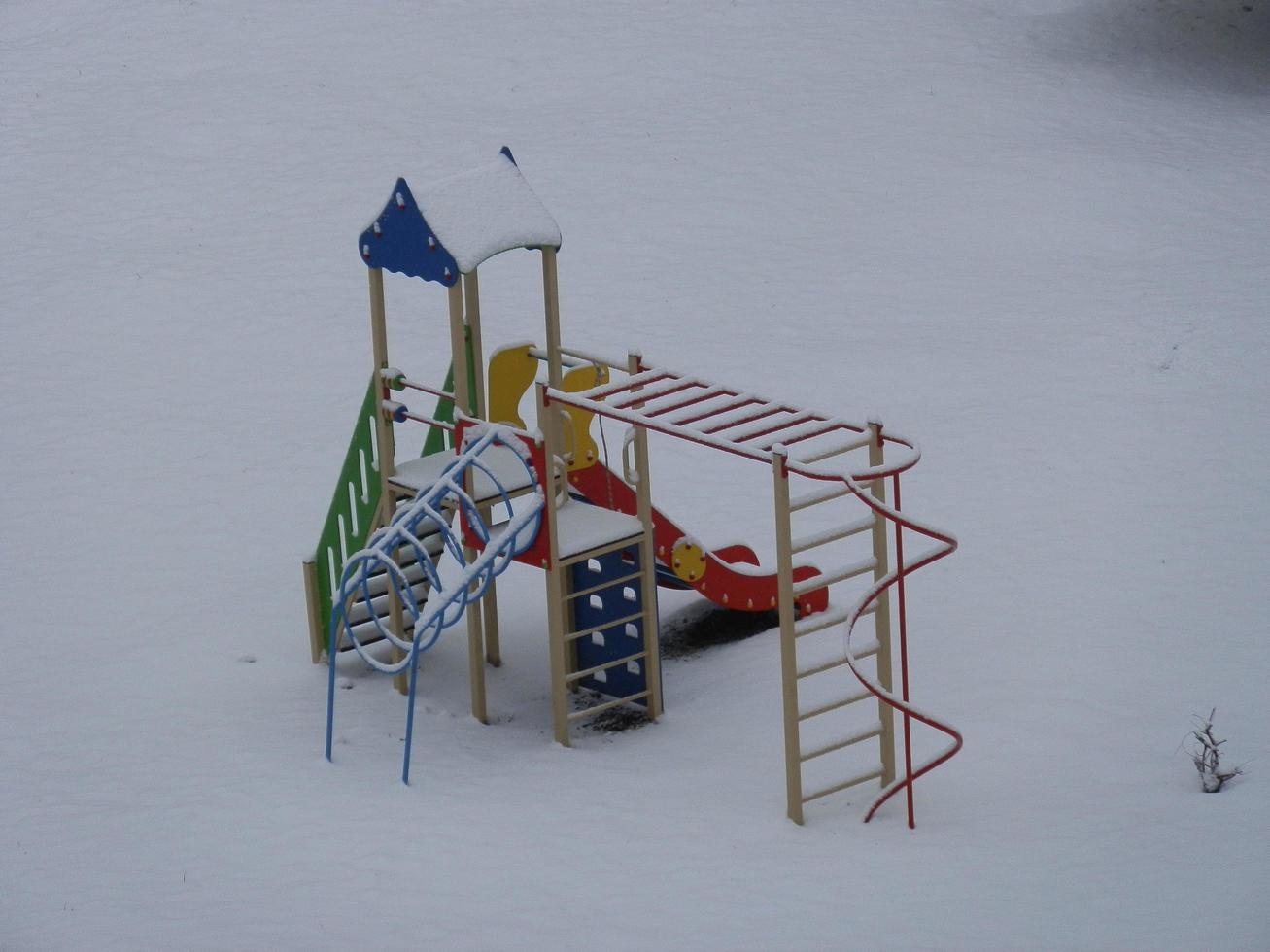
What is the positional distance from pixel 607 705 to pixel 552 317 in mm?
2426

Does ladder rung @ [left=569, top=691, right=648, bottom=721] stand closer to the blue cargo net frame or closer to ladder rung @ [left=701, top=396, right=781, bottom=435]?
the blue cargo net frame

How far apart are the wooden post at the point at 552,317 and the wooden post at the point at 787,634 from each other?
202 cm

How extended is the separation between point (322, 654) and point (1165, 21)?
16.8 m

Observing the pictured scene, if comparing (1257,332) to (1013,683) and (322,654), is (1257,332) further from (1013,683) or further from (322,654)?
(322,654)

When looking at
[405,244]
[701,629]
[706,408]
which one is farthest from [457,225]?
[701,629]

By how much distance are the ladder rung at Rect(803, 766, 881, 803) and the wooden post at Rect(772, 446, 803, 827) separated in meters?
0.10

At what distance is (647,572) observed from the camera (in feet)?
36.1

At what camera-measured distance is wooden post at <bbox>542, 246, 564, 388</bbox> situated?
10695mm

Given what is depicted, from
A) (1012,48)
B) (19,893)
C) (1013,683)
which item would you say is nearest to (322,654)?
(19,893)

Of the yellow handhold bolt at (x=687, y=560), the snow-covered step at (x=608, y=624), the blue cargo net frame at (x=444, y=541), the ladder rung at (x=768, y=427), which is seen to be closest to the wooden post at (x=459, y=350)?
the blue cargo net frame at (x=444, y=541)

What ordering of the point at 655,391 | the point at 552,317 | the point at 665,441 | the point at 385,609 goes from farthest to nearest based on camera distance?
the point at 665,441 → the point at 385,609 → the point at 552,317 → the point at 655,391

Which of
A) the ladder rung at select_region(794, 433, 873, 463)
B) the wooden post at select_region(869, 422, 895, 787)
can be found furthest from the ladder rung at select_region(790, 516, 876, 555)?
the ladder rung at select_region(794, 433, 873, 463)

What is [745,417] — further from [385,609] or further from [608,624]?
[385,609]

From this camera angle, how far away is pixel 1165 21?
23.9m
